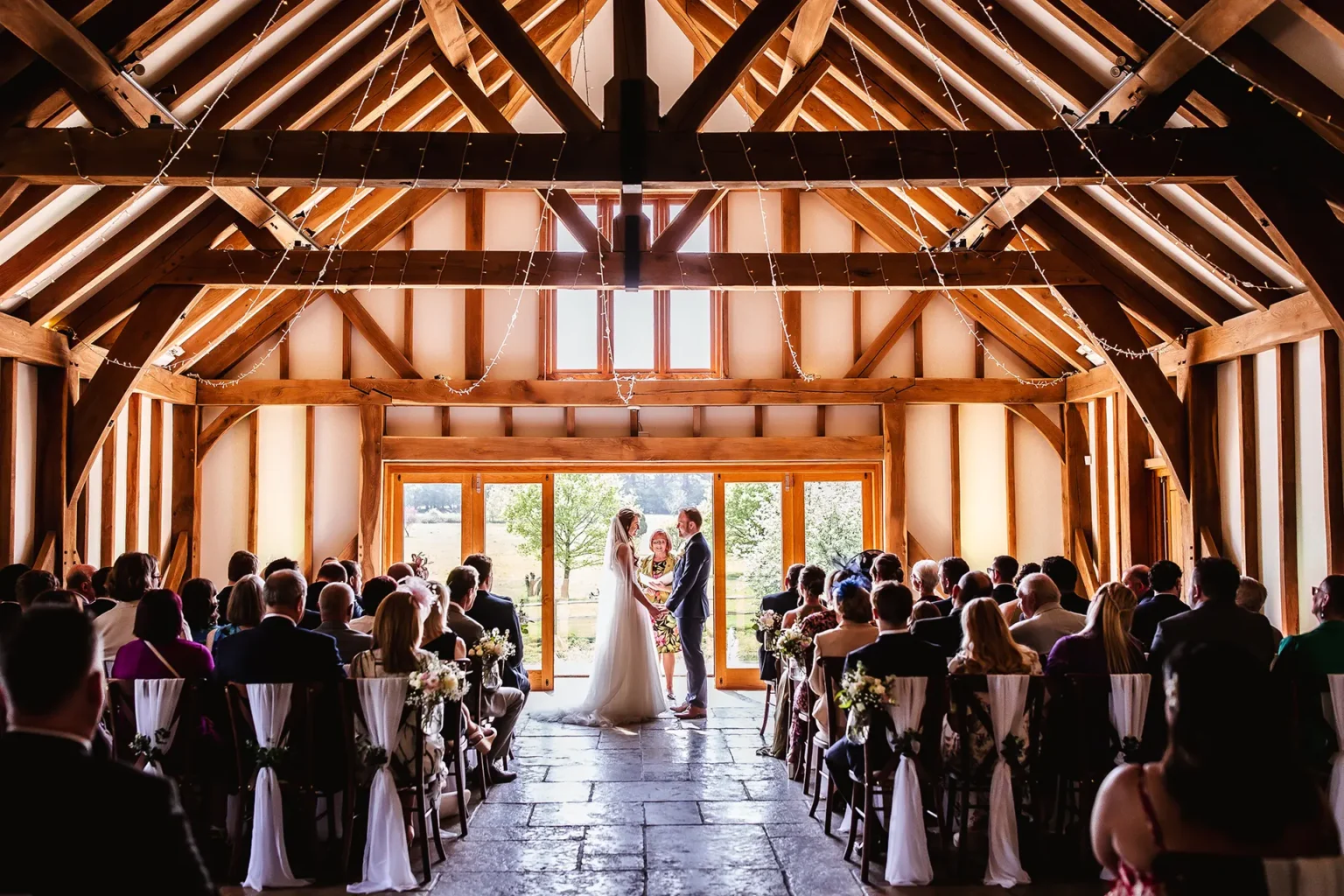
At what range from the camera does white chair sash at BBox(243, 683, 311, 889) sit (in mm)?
4387

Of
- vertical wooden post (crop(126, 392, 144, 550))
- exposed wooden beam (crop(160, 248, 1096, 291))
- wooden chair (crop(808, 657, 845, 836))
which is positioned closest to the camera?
wooden chair (crop(808, 657, 845, 836))

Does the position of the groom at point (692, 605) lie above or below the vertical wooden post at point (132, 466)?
below

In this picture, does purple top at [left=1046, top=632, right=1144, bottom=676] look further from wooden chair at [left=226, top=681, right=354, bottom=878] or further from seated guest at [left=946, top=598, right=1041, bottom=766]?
wooden chair at [left=226, top=681, right=354, bottom=878]

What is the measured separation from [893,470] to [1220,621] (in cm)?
597

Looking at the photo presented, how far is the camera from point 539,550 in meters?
10.9

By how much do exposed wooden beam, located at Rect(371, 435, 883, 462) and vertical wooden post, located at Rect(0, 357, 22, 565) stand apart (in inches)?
144

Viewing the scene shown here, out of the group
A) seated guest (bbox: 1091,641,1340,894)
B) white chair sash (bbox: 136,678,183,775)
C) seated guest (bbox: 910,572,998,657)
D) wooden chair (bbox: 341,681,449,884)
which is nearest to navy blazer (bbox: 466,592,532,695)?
wooden chair (bbox: 341,681,449,884)

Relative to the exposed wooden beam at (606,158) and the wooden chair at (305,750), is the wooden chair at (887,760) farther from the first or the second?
the exposed wooden beam at (606,158)

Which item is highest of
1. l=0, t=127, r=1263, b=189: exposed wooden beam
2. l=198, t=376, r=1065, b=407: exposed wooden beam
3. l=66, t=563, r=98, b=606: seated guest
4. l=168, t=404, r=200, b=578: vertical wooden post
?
l=0, t=127, r=1263, b=189: exposed wooden beam

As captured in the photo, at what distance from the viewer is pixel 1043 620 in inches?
210

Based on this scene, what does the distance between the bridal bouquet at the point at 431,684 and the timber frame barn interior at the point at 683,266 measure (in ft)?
8.76

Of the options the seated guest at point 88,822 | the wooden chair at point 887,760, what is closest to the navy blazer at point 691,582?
the wooden chair at point 887,760

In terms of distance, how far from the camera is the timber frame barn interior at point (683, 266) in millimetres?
5547

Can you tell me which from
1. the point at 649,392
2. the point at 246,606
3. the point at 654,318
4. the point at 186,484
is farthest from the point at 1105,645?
the point at 186,484
